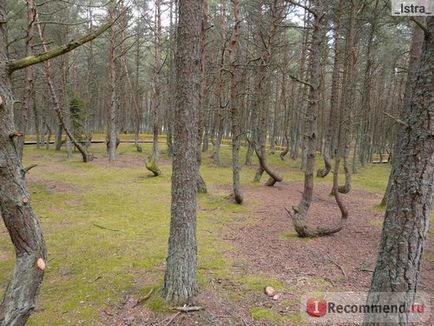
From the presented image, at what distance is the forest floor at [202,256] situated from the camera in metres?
4.20

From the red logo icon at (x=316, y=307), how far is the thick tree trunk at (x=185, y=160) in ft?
5.32

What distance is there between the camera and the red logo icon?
423 centimetres

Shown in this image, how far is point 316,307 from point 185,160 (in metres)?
2.76

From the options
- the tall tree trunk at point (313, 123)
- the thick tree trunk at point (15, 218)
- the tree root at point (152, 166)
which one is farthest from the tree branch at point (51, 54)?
the tree root at point (152, 166)

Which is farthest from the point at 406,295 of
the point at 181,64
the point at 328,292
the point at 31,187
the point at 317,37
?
the point at 31,187

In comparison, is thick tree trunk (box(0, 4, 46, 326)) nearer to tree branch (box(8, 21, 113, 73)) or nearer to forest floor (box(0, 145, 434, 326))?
tree branch (box(8, 21, 113, 73))

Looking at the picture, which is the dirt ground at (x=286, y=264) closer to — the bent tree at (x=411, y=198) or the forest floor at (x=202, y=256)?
the forest floor at (x=202, y=256)

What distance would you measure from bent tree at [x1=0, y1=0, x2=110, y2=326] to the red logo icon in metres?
3.44

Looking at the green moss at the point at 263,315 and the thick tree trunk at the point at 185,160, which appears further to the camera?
the green moss at the point at 263,315

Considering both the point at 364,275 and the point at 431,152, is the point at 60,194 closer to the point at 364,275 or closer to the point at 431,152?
the point at 364,275

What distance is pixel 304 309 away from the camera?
4.28 metres

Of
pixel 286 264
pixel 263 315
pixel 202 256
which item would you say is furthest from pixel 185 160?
pixel 286 264

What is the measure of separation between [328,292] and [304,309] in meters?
0.68

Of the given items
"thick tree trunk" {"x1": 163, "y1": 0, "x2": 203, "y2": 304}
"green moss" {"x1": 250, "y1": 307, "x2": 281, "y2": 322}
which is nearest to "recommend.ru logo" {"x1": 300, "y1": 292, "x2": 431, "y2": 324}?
"green moss" {"x1": 250, "y1": 307, "x2": 281, "y2": 322}
